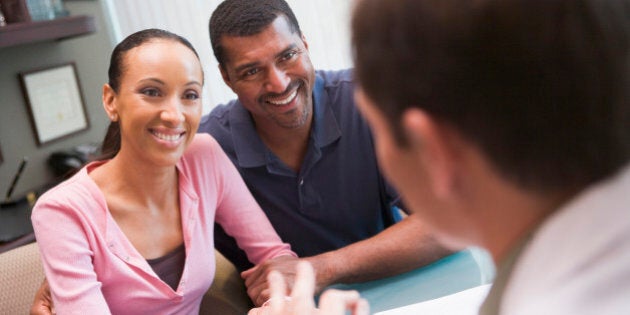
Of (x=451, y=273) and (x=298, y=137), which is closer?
(x=451, y=273)

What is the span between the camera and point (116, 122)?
1.43m

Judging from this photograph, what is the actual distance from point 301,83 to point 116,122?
0.48 m

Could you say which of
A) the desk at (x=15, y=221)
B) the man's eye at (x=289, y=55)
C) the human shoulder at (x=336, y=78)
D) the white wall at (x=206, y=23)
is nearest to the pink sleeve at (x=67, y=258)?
the man's eye at (x=289, y=55)

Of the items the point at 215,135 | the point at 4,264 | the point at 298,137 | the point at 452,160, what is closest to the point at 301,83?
the point at 298,137

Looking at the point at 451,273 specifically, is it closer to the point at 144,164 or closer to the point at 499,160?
the point at 144,164

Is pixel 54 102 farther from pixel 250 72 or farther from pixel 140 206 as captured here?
pixel 140 206

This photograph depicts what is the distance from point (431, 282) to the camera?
128 centimetres

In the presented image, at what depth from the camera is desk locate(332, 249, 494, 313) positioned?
121 cm

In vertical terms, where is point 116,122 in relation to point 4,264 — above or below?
above

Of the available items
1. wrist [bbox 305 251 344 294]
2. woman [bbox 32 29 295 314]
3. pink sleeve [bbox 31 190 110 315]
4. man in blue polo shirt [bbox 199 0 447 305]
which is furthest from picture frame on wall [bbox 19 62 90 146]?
wrist [bbox 305 251 344 294]

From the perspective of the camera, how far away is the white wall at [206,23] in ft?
10.6

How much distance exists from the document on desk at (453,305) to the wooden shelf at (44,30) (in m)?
2.16

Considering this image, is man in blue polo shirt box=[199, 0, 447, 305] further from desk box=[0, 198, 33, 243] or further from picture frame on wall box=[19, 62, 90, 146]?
picture frame on wall box=[19, 62, 90, 146]

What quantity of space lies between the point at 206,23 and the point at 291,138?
1926 millimetres
